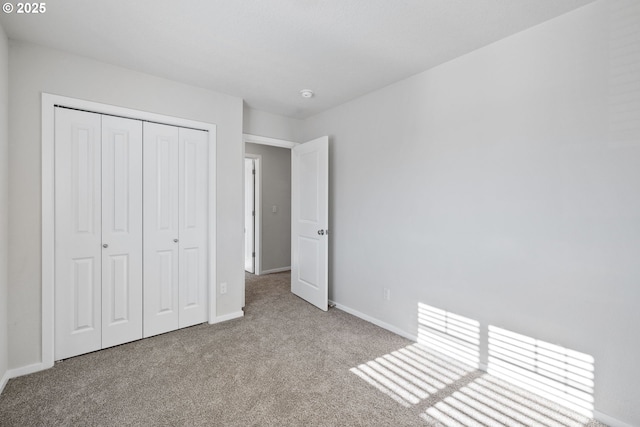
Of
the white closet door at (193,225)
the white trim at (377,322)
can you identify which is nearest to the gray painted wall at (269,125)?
the white closet door at (193,225)

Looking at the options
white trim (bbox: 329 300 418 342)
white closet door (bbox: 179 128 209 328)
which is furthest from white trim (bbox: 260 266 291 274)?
white closet door (bbox: 179 128 209 328)

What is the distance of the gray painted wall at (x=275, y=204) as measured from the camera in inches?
204

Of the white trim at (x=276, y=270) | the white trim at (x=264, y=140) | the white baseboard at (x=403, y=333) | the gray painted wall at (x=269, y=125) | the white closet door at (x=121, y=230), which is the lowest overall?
the white baseboard at (x=403, y=333)

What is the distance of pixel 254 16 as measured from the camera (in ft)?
6.01

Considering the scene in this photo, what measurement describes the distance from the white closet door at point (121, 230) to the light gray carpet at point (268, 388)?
24 cm

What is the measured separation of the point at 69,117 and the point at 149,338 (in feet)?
6.68

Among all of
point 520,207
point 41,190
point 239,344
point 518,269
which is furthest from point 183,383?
point 520,207

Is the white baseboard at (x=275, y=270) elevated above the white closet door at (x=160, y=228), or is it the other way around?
the white closet door at (x=160, y=228)

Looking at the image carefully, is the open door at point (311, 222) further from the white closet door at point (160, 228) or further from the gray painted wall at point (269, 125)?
the white closet door at point (160, 228)

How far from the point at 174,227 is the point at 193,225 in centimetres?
18

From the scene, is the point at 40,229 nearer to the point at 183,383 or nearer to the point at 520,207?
the point at 183,383

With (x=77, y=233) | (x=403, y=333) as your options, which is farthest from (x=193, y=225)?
(x=403, y=333)

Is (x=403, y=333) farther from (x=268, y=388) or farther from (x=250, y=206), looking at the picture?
Answer: (x=250, y=206)

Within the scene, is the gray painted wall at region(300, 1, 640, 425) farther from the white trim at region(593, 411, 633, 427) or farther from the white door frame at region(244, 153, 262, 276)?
the white door frame at region(244, 153, 262, 276)
